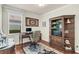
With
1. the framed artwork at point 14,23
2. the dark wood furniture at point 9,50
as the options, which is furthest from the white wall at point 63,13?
the dark wood furniture at point 9,50

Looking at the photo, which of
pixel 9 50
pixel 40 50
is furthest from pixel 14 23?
pixel 40 50

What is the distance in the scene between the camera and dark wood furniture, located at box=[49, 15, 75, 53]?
1453 millimetres

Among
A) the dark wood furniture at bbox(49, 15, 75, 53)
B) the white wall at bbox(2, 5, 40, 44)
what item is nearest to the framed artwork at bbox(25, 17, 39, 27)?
the white wall at bbox(2, 5, 40, 44)

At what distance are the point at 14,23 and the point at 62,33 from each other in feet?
3.00

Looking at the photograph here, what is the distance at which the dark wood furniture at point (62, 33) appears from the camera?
145 centimetres

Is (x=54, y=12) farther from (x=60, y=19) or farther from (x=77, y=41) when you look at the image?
(x=77, y=41)

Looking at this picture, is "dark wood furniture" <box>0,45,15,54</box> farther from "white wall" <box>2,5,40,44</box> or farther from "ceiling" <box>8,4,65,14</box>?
Result: "ceiling" <box>8,4,65,14</box>

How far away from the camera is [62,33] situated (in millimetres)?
1530

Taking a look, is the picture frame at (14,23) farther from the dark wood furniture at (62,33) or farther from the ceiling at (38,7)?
the dark wood furniture at (62,33)

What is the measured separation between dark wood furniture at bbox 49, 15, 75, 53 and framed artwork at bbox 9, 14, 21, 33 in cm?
59

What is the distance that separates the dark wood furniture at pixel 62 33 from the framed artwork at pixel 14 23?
0.59 metres

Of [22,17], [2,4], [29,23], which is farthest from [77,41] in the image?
[2,4]

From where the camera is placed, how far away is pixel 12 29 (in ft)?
4.41
